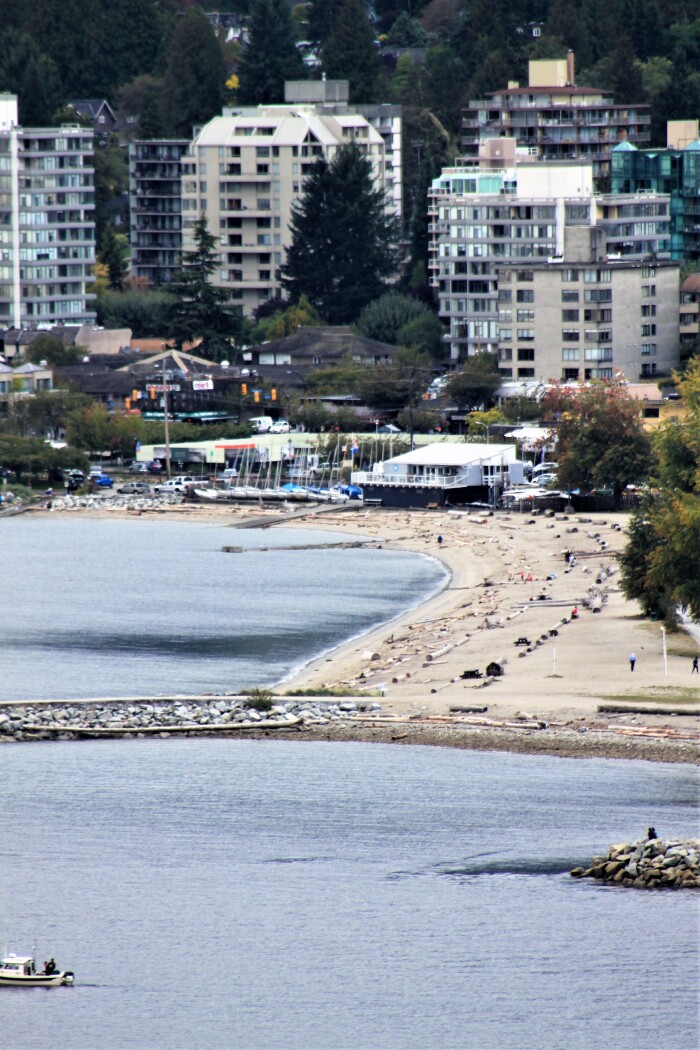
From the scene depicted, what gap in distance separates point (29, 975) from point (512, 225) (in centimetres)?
9914

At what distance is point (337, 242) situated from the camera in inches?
6083

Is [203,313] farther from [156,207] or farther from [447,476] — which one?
[447,476]

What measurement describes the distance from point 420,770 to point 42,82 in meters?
118

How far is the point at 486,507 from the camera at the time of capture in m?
108

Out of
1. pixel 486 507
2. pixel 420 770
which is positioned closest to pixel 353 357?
pixel 486 507

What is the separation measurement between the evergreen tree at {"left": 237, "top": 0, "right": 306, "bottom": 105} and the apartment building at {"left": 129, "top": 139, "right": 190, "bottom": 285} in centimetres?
993

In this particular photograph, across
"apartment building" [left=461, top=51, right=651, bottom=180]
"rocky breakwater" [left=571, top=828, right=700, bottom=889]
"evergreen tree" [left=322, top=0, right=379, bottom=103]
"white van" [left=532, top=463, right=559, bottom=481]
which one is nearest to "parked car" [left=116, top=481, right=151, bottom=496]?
"white van" [left=532, top=463, right=559, bottom=481]

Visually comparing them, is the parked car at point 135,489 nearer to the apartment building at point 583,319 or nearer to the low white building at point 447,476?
the low white building at point 447,476

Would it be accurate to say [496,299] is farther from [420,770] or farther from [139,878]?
[139,878]

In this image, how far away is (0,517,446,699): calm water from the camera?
6862cm

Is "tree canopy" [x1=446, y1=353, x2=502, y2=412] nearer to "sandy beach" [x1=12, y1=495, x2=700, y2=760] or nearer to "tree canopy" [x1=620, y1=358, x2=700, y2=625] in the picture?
"sandy beach" [x1=12, y1=495, x2=700, y2=760]

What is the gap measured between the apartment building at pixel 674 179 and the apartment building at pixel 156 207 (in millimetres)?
35403

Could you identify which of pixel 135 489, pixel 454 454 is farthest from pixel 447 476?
pixel 135 489

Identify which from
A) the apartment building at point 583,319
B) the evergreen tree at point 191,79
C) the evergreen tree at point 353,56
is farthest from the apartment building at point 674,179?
the evergreen tree at point 191,79
